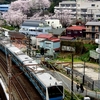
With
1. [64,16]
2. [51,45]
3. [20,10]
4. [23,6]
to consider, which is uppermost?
[23,6]

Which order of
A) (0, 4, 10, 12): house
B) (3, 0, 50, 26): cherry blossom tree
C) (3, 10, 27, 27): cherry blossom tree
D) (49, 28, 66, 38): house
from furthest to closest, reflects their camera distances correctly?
(0, 4, 10, 12): house → (3, 0, 50, 26): cherry blossom tree → (3, 10, 27, 27): cherry blossom tree → (49, 28, 66, 38): house

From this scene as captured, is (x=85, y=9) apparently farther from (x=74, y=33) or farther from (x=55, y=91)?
A: (x=55, y=91)

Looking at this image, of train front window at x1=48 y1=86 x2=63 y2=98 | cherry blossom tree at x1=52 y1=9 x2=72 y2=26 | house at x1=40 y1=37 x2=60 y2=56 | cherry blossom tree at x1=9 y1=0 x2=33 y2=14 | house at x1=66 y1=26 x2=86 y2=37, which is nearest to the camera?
train front window at x1=48 y1=86 x2=63 y2=98

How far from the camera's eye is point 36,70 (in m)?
15.7

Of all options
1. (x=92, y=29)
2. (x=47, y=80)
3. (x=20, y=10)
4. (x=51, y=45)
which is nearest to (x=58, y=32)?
(x=92, y=29)

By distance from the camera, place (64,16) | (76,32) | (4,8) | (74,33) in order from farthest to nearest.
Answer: (4,8) → (64,16) → (74,33) → (76,32)

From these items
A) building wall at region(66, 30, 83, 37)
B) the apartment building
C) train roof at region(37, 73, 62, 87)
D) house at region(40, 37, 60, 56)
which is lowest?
house at region(40, 37, 60, 56)

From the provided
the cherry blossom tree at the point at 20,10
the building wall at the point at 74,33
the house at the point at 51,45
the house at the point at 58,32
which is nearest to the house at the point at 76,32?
the building wall at the point at 74,33

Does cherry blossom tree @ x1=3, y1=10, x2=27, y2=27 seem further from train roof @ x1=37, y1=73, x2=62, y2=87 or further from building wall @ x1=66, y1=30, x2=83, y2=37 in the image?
train roof @ x1=37, y1=73, x2=62, y2=87

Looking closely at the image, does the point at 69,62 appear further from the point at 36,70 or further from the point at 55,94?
the point at 55,94

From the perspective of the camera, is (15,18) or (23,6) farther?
(23,6)

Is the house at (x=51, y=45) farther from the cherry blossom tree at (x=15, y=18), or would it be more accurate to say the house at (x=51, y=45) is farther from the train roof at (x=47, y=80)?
the cherry blossom tree at (x=15, y=18)

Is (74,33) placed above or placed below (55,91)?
above

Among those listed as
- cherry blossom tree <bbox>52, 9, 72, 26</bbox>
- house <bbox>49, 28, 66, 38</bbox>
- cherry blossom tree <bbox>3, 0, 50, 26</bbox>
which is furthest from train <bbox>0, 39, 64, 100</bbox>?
cherry blossom tree <bbox>3, 0, 50, 26</bbox>
